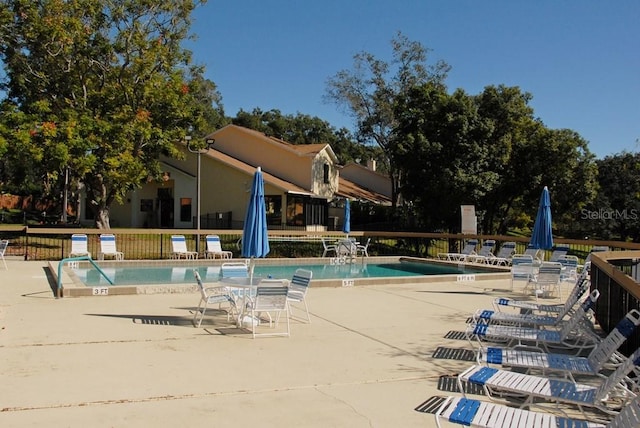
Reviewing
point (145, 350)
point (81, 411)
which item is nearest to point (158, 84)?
point (145, 350)

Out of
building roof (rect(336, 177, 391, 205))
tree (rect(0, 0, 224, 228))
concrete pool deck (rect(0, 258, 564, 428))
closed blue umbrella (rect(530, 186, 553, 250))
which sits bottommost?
concrete pool deck (rect(0, 258, 564, 428))

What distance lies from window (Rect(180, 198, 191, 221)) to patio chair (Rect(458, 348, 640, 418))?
2961cm

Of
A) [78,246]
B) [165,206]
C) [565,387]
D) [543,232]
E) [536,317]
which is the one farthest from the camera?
[165,206]

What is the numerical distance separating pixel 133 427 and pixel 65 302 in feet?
21.9

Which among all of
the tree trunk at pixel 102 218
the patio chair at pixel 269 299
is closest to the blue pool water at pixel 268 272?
the patio chair at pixel 269 299

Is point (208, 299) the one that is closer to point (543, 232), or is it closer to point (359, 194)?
point (543, 232)

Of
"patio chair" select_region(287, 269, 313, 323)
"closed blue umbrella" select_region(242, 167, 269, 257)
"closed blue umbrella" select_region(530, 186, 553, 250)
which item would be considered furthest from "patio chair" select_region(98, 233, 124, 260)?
"closed blue umbrella" select_region(530, 186, 553, 250)

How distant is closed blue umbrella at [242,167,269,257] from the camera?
8703 millimetres

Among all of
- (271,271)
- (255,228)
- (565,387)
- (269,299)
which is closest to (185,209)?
(271,271)

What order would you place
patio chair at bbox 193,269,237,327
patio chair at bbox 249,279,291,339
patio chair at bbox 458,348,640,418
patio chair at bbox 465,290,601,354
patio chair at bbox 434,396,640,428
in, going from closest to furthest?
patio chair at bbox 434,396,640,428 < patio chair at bbox 458,348,640,418 < patio chair at bbox 465,290,601,354 < patio chair at bbox 249,279,291,339 < patio chair at bbox 193,269,237,327

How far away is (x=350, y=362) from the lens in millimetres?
6363

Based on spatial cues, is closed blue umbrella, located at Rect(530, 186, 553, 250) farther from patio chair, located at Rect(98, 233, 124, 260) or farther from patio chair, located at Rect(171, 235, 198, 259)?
patio chair, located at Rect(98, 233, 124, 260)

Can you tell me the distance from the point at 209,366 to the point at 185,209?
1104 inches

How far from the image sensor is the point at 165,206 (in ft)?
115
